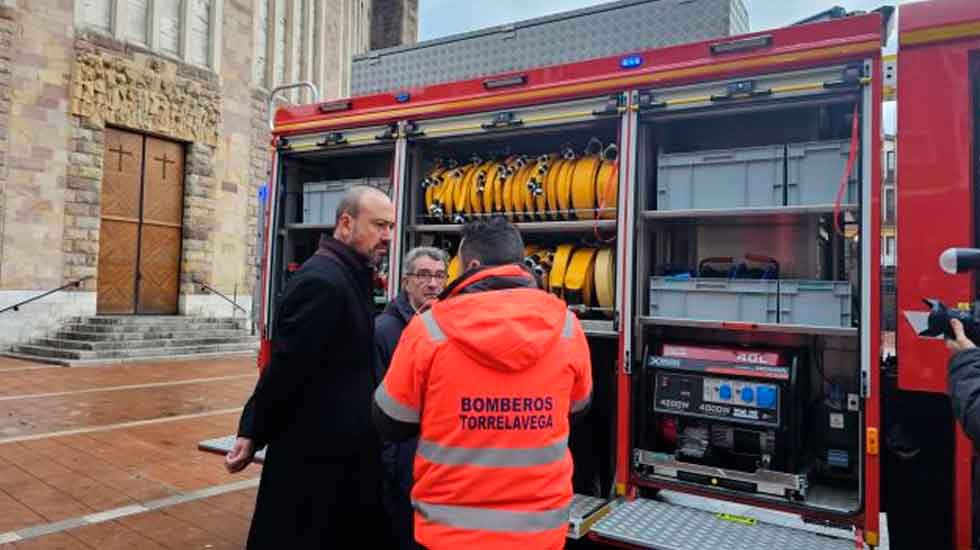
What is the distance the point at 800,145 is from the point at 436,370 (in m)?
2.50

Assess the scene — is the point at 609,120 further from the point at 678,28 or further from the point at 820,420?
the point at 820,420

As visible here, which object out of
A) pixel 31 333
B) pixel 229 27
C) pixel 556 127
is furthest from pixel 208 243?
pixel 556 127

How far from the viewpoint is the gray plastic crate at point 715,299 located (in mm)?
3533

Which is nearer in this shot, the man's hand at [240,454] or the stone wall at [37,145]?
the man's hand at [240,454]

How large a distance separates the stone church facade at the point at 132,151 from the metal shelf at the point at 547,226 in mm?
11721

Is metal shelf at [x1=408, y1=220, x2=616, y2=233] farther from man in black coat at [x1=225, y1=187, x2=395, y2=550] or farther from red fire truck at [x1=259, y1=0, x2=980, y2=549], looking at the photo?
man in black coat at [x1=225, y1=187, x2=395, y2=550]

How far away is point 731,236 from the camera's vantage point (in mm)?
4250

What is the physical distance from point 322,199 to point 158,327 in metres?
10.8

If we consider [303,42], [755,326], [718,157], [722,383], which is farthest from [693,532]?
[303,42]

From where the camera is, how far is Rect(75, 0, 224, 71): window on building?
1431 centimetres

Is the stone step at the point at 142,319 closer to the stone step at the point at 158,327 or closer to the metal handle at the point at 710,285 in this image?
the stone step at the point at 158,327

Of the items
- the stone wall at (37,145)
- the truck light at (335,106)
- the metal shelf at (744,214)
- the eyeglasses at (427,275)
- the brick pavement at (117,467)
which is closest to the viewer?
the metal shelf at (744,214)

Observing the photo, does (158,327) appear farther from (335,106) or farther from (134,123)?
(335,106)

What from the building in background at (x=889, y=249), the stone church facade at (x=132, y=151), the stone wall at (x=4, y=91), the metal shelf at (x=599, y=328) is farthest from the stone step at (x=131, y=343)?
the building in background at (x=889, y=249)
